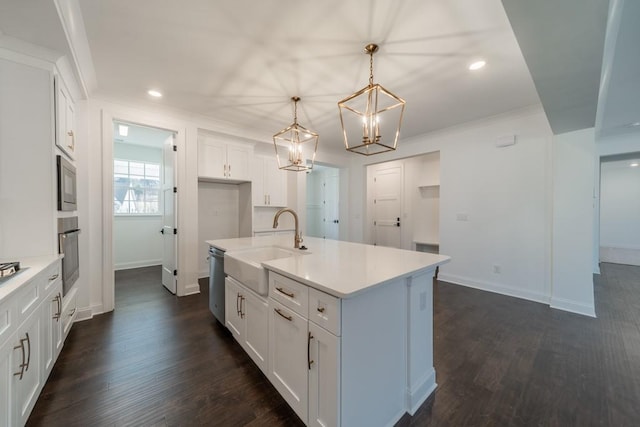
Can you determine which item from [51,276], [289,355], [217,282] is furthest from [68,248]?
[289,355]

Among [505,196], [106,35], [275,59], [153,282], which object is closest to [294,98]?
[275,59]

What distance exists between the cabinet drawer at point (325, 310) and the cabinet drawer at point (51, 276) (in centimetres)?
182

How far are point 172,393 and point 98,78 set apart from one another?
3169mm

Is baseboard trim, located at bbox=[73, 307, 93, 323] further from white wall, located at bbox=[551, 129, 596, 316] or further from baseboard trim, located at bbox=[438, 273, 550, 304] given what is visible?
white wall, located at bbox=[551, 129, 596, 316]

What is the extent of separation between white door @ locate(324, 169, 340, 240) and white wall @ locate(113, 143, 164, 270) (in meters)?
4.42

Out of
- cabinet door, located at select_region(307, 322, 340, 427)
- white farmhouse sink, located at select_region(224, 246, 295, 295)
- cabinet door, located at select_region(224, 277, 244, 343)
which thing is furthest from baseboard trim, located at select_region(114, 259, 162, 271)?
cabinet door, located at select_region(307, 322, 340, 427)

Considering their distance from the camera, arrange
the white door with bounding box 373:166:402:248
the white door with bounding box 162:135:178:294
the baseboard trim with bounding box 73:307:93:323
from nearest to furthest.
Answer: the baseboard trim with bounding box 73:307:93:323 < the white door with bounding box 162:135:178:294 < the white door with bounding box 373:166:402:248

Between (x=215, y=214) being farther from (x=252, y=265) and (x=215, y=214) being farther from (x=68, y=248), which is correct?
(x=252, y=265)

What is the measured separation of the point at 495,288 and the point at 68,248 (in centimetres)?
527

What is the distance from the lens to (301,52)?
6.98 feet

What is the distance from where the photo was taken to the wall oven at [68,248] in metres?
2.03

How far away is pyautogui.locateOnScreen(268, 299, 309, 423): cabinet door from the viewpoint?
4.34 ft

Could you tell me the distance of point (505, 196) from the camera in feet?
11.6

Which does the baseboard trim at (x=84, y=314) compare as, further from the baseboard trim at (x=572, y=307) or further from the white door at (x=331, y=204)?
the baseboard trim at (x=572, y=307)
